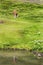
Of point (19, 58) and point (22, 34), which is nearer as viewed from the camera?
point (19, 58)

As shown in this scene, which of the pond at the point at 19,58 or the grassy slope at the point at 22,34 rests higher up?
the grassy slope at the point at 22,34

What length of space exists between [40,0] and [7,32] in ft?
144

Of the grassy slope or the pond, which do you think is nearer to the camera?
the pond

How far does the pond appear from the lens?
3912 centimetres

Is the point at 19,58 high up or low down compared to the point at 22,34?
down

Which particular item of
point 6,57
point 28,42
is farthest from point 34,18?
point 6,57

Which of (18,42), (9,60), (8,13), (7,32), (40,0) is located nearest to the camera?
(9,60)

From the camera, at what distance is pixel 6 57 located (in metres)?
41.7

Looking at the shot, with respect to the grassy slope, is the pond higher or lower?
lower

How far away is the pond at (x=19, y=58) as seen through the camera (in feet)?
128

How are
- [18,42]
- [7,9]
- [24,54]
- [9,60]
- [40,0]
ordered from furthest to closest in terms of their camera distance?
[40,0], [7,9], [18,42], [24,54], [9,60]

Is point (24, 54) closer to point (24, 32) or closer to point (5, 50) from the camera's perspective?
point (5, 50)

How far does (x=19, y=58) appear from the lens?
41.4 m

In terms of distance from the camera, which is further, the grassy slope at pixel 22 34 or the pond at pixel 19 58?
the grassy slope at pixel 22 34
